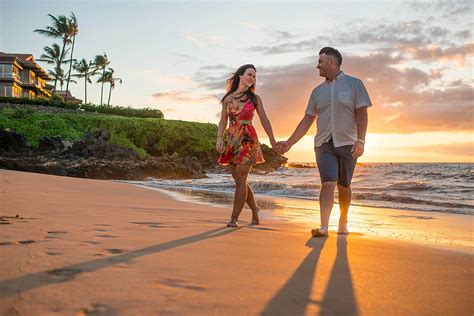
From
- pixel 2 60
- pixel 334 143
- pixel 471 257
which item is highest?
pixel 2 60

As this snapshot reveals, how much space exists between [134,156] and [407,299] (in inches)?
831

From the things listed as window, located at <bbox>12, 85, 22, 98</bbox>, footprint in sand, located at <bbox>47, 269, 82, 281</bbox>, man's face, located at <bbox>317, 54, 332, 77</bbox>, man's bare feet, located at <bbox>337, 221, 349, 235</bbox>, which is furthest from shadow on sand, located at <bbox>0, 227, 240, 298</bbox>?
window, located at <bbox>12, 85, 22, 98</bbox>

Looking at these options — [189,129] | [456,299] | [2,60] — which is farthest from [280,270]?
[2,60]

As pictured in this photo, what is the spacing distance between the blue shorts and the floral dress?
0.78 m

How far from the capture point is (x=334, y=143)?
4.86 m

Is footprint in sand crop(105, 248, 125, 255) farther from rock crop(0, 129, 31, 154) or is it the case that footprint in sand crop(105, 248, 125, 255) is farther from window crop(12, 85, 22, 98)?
window crop(12, 85, 22, 98)

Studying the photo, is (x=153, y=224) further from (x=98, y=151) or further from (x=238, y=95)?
(x=98, y=151)

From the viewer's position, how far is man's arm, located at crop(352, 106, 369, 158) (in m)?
4.79

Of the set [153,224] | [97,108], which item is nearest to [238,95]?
[153,224]

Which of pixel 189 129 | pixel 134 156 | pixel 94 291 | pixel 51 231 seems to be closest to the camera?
pixel 94 291

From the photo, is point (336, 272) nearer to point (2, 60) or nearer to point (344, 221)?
point (344, 221)

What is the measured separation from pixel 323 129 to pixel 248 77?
109 centimetres

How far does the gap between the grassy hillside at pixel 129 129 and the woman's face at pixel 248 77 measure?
29355mm

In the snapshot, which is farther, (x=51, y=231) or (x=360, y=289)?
(x=51, y=231)
